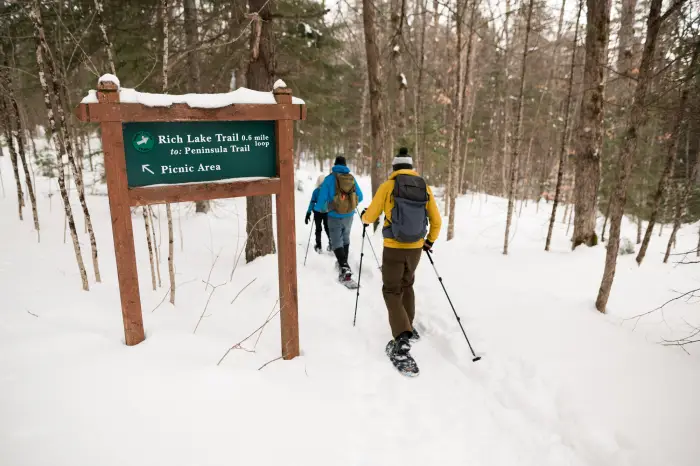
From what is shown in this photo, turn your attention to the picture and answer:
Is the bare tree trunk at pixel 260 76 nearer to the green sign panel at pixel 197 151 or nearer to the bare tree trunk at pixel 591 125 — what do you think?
the green sign panel at pixel 197 151

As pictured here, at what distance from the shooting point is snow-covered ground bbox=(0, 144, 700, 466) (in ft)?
7.77

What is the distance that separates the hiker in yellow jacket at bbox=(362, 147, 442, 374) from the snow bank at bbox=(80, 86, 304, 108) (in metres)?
1.61

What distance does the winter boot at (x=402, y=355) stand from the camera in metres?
3.68

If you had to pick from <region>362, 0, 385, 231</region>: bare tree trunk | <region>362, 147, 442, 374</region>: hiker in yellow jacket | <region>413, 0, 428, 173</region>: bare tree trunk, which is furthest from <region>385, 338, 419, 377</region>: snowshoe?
<region>413, 0, 428, 173</region>: bare tree trunk

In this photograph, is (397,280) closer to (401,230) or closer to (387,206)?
(401,230)

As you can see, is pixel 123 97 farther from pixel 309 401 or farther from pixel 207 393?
pixel 309 401

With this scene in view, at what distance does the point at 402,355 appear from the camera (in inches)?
151

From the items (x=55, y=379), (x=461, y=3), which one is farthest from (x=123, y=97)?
(x=461, y=3)

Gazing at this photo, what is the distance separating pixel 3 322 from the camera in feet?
10.5

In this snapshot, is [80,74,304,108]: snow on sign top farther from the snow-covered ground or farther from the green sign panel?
the snow-covered ground

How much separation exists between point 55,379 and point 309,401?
1.86m

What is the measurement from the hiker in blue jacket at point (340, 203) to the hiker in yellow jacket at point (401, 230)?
1735 mm

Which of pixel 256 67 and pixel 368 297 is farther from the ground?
pixel 256 67

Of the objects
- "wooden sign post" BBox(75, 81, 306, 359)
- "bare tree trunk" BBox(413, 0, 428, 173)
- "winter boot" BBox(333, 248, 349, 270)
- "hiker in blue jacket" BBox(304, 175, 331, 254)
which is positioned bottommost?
"winter boot" BBox(333, 248, 349, 270)
